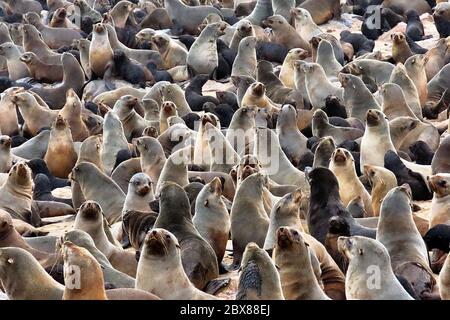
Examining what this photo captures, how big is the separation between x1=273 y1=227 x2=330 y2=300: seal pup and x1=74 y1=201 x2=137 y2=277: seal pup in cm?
166

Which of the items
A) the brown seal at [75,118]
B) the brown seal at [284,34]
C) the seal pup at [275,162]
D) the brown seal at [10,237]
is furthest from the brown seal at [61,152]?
the brown seal at [284,34]

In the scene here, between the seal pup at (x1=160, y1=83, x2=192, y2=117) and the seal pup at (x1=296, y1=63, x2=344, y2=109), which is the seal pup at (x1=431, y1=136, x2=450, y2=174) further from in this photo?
the seal pup at (x1=160, y1=83, x2=192, y2=117)

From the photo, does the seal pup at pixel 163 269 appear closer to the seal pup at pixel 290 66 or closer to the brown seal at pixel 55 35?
the seal pup at pixel 290 66

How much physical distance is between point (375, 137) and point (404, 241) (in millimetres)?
3577

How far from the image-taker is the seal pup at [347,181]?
37.4 ft

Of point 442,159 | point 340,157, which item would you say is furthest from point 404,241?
point 442,159

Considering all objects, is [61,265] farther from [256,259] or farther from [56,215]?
[56,215]

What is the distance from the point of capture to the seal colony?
874 centimetres

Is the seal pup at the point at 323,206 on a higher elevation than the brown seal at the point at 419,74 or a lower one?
higher

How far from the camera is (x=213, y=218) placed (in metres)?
10.4

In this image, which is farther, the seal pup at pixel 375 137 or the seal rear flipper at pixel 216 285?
the seal pup at pixel 375 137

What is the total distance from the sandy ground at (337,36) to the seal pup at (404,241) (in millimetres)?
1231

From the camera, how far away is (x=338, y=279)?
8.93 metres

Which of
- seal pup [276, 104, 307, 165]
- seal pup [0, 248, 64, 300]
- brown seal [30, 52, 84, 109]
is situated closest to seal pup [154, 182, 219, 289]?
seal pup [0, 248, 64, 300]
